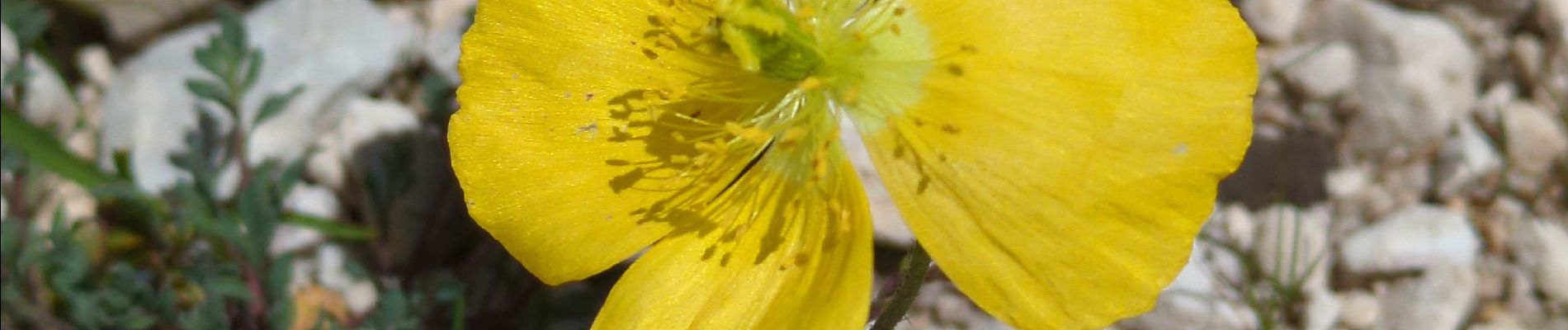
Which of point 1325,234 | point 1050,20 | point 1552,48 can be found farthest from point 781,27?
point 1552,48

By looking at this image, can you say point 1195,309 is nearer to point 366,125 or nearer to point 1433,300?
point 1433,300

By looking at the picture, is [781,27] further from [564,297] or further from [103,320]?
[103,320]

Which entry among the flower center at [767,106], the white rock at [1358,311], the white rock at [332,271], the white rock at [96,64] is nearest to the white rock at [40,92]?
the white rock at [96,64]

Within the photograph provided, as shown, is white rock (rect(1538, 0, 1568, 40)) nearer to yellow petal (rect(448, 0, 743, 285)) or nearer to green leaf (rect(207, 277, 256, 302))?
yellow petal (rect(448, 0, 743, 285))

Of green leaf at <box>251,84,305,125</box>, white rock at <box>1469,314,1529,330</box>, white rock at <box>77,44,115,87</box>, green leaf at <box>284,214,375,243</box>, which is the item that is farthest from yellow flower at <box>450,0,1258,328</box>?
white rock at <box>77,44,115,87</box>

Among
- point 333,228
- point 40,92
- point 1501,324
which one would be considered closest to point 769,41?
point 333,228
